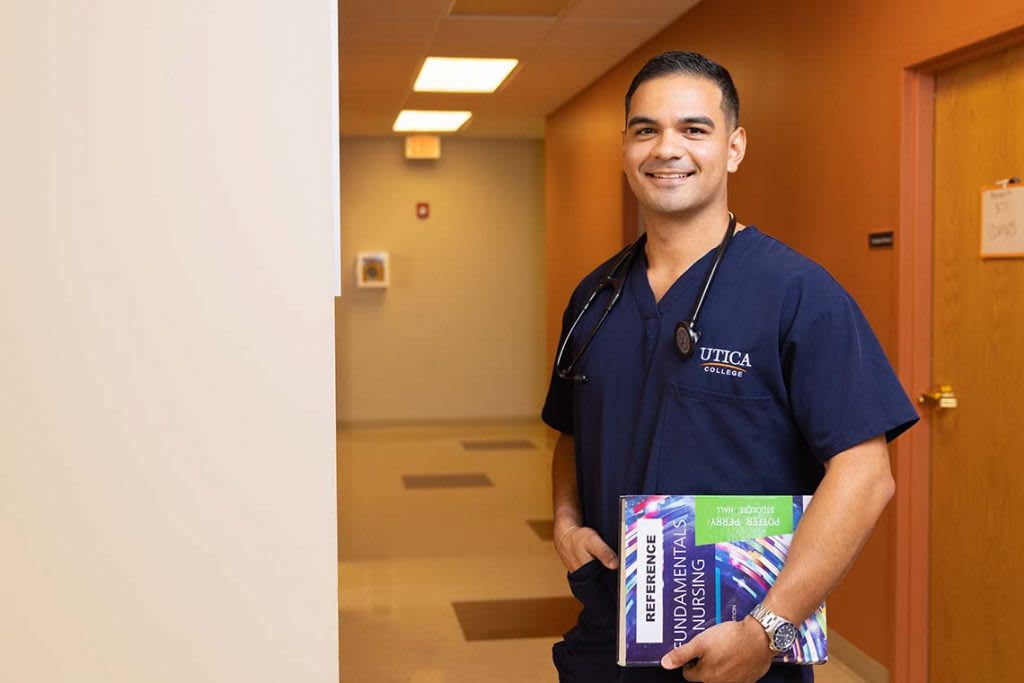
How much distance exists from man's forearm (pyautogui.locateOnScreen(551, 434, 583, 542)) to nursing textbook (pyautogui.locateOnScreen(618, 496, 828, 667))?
1.00 ft

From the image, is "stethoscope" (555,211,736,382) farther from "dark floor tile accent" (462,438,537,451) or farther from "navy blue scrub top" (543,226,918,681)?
"dark floor tile accent" (462,438,537,451)

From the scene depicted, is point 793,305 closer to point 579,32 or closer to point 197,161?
point 197,161

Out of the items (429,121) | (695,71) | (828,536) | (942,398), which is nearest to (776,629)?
(828,536)

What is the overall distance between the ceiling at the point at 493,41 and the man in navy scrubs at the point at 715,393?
371 centimetres

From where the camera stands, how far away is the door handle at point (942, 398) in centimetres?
339

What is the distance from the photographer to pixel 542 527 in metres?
6.06

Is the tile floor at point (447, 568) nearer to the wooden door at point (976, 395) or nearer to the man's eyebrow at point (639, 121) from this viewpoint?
the wooden door at point (976, 395)

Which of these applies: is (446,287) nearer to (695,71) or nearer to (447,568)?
Result: (447,568)

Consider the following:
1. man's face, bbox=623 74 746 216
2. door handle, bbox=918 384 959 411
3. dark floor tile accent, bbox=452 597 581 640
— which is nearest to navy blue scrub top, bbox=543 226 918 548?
man's face, bbox=623 74 746 216

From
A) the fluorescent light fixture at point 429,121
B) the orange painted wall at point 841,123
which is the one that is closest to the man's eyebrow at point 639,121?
the orange painted wall at point 841,123

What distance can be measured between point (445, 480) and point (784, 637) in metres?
6.04

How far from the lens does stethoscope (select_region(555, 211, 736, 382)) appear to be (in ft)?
5.02

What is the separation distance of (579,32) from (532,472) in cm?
306

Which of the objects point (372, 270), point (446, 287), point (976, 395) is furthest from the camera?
point (446, 287)
